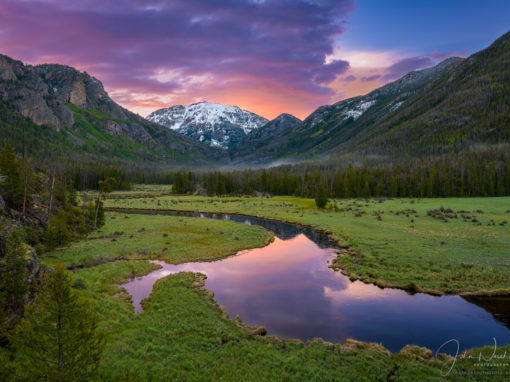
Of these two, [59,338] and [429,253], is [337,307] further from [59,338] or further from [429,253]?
[59,338]

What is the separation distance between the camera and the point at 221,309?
21.1 metres

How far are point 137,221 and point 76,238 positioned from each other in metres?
20.3

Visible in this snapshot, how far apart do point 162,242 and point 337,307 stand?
30.3m

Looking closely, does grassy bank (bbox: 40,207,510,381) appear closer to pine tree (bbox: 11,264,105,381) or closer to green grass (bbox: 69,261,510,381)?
green grass (bbox: 69,261,510,381)

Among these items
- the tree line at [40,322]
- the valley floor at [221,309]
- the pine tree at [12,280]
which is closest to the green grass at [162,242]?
the valley floor at [221,309]

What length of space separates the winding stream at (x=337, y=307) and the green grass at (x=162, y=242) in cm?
478

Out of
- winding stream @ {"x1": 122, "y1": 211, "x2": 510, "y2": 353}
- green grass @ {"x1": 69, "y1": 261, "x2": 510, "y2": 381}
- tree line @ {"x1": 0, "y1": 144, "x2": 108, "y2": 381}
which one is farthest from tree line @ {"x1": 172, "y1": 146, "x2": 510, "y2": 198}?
tree line @ {"x1": 0, "y1": 144, "x2": 108, "y2": 381}

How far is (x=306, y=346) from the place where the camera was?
53.2 feet

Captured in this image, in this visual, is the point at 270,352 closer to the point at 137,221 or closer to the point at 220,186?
the point at 137,221

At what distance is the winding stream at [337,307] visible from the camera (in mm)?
18188

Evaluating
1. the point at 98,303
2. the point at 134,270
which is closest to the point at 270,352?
the point at 98,303

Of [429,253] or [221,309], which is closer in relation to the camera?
[221,309]

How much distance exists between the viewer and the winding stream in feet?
59.7

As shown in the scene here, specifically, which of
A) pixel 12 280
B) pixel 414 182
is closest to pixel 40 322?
pixel 12 280
